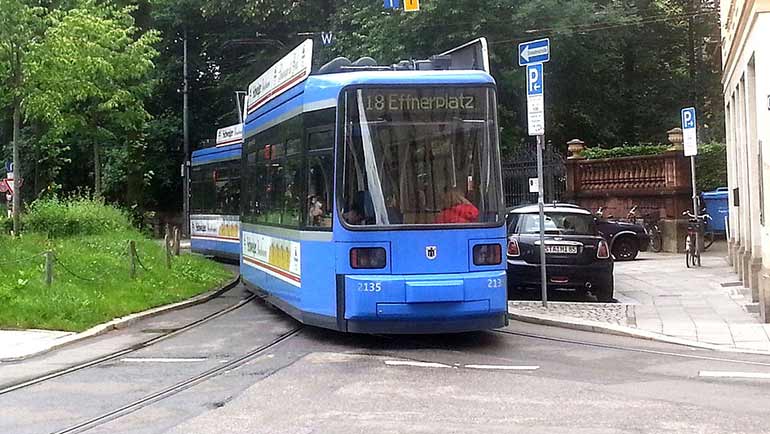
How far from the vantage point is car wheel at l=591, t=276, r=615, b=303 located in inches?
588

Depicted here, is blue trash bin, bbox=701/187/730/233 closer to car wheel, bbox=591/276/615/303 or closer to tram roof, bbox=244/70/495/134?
car wheel, bbox=591/276/615/303

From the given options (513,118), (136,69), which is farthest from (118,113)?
(513,118)

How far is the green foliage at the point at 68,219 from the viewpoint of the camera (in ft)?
73.3

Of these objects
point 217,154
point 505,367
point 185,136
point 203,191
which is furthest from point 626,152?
point 185,136

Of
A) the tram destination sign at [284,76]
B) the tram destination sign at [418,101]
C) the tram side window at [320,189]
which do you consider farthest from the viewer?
the tram destination sign at [284,76]

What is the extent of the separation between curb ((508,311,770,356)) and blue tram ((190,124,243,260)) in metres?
10.3

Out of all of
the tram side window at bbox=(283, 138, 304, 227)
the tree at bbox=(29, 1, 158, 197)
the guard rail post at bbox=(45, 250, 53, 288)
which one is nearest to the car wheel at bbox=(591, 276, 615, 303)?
the tram side window at bbox=(283, 138, 304, 227)

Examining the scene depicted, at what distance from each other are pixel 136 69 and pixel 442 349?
63.3ft

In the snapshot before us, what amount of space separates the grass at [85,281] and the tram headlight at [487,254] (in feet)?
18.1

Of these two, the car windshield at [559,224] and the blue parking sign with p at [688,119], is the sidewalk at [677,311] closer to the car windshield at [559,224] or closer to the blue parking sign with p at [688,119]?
the car windshield at [559,224]

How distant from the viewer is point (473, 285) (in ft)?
33.3

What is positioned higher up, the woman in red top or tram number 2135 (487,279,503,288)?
the woman in red top

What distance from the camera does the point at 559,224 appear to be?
50.0ft

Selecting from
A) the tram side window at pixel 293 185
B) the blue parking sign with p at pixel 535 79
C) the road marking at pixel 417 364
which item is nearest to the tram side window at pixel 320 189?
the tram side window at pixel 293 185
